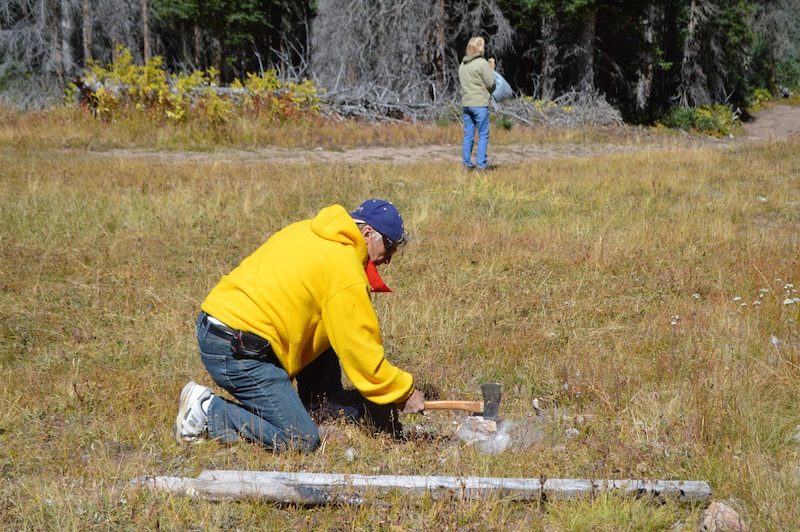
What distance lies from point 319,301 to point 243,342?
0.41 metres

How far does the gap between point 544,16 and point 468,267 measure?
1762cm

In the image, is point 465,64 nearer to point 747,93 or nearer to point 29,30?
point 29,30

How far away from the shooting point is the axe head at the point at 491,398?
12.4 ft

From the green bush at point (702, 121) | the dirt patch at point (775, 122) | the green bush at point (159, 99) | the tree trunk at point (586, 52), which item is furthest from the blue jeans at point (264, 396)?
the dirt patch at point (775, 122)

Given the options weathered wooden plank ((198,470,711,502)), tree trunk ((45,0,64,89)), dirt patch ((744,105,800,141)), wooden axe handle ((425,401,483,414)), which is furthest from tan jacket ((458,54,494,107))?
tree trunk ((45,0,64,89))

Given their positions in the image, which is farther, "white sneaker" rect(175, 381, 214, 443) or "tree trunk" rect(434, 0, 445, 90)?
"tree trunk" rect(434, 0, 445, 90)

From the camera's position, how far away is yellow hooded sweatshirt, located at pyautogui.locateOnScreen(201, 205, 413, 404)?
3.42 metres

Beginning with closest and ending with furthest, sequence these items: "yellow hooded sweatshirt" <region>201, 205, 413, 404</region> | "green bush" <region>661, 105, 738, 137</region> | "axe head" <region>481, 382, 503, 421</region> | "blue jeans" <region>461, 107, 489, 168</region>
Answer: "yellow hooded sweatshirt" <region>201, 205, 413, 404</region>
"axe head" <region>481, 382, 503, 421</region>
"blue jeans" <region>461, 107, 489, 168</region>
"green bush" <region>661, 105, 738, 137</region>

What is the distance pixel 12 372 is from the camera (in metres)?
4.54

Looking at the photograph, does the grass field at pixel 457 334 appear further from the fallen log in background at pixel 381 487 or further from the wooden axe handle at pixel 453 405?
the wooden axe handle at pixel 453 405

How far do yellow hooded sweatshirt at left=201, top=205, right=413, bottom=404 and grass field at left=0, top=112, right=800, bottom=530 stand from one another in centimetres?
52

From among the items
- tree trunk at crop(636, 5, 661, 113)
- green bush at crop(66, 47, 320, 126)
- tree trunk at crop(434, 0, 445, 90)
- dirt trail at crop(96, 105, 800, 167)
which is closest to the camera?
dirt trail at crop(96, 105, 800, 167)

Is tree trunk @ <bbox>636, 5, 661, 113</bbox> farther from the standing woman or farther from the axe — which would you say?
the axe

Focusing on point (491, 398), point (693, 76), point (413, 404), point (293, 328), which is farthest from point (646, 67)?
point (293, 328)
